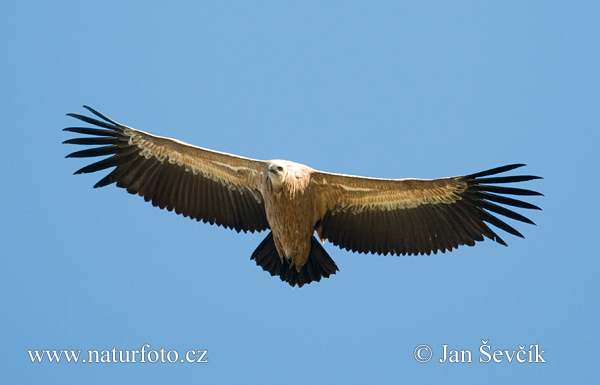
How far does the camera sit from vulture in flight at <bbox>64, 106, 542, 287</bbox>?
361 inches

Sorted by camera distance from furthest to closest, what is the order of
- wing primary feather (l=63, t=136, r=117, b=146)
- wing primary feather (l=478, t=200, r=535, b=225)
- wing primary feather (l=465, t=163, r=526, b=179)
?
wing primary feather (l=63, t=136, r=117, b=146) → wing primary feather (l=478, t=200, r=535, b=225) → wing primary feather (l=465, t=163, r=526, b=179)

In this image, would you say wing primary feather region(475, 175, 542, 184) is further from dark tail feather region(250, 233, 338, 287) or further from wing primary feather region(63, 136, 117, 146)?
wing primary feather region(63, 136, 117, 146)

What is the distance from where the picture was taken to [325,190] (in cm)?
943

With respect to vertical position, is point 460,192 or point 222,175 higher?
point 460,192

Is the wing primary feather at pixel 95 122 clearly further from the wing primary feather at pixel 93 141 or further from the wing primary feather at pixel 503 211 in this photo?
the wing primary feather at pixel 503 211

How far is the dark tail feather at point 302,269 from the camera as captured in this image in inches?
374

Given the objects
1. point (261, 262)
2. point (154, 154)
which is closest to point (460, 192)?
point (261, 262)

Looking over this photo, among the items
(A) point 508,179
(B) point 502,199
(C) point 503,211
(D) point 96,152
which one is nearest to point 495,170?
(A) point 508,179

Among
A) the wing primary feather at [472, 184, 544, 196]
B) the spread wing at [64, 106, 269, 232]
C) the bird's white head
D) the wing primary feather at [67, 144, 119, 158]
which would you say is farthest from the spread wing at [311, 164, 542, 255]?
the wing primary feather at [67, 144, 119, 158]

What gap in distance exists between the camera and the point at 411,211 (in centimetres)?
946

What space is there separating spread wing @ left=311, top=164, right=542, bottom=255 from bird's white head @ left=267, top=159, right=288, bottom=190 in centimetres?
49

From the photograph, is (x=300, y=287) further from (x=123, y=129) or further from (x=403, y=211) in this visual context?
(x=123, y=129)

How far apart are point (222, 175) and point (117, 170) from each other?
1.15 m

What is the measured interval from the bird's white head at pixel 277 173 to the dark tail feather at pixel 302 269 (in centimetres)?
92
